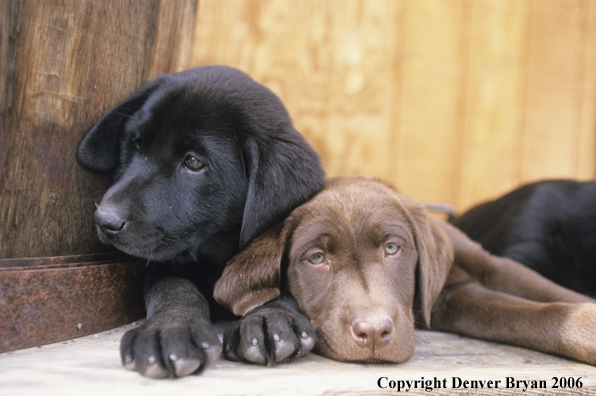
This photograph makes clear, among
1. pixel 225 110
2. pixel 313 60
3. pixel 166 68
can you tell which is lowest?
pixel 225 110

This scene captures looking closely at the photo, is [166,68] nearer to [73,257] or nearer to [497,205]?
[73,257]

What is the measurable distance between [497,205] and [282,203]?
219cm

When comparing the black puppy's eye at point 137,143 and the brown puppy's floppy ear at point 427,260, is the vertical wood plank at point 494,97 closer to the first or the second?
the brown puppy's floppy ear at point 427,260

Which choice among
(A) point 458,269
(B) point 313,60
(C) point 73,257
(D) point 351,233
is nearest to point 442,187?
(B) point 313,60

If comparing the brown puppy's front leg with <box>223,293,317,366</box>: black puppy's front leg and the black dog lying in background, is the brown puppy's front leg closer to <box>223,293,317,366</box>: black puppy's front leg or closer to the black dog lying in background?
the black dog lying in background

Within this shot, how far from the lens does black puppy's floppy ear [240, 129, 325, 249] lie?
231 cm

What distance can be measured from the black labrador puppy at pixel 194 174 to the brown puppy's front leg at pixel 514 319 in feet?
3.06

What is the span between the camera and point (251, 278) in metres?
2.20

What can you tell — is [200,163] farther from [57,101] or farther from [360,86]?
[360,86]

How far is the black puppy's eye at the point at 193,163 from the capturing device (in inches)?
93.4

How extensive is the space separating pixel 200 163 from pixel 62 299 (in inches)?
31.2

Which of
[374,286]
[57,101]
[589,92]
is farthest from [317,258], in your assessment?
[589,92]

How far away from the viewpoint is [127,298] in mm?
2369

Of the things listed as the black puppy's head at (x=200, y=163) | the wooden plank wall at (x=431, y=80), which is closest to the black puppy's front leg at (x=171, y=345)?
the black puppy's head at (x=200, y=163)
